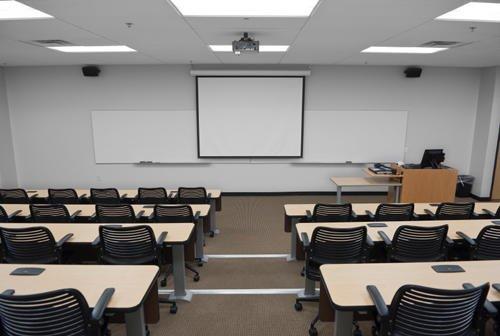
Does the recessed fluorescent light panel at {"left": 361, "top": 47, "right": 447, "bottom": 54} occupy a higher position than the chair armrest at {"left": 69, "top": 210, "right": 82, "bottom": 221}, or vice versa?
the recessed fluorescent light panel at {"left": 361, "top": 47, "right": 447, "bottom": 54}

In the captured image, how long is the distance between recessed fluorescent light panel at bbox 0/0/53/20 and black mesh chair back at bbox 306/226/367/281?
3.33 meters

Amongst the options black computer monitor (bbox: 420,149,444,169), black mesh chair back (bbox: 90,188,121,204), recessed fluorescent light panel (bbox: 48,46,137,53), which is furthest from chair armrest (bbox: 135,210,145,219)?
black computer monitor (bbox: 420,149,444,169)

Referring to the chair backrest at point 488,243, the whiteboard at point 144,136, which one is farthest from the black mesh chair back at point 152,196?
the chair backrest at point 488,243

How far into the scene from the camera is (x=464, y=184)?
768 centimetres

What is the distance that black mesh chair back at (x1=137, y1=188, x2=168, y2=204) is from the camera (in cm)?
504

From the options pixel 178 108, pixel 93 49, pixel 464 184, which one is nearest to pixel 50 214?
pixel 93 49

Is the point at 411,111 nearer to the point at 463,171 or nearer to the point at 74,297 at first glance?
the point at 463,171

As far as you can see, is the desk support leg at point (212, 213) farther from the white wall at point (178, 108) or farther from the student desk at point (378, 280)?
the student desk at point (378, 280)

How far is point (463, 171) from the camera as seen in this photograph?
7926mm

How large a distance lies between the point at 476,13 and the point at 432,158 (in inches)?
159

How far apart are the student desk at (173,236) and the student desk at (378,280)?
1.54 meters

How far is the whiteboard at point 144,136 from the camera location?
24.5ft

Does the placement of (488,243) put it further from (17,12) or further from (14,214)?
(14,214)

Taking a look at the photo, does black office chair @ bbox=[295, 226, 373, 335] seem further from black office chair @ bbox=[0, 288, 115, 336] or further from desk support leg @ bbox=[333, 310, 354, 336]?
black office chair @ bbox=[0, 288, 115, 336]
